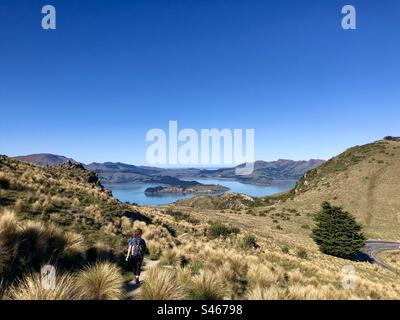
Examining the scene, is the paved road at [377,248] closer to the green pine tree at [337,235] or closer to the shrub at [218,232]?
the green pine tree at [337,235]

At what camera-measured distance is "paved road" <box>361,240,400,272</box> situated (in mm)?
43603

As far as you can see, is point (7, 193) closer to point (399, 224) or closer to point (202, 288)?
point (202, 288)

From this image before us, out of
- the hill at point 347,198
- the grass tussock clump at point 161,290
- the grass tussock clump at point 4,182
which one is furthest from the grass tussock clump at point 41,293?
the hill at point 347,198

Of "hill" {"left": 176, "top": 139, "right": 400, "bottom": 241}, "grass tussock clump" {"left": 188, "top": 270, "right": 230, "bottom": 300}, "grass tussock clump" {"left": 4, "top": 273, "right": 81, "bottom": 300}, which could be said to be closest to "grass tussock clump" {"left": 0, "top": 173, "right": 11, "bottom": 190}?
"grass tussock clump" {"left": 4, "top": 273, "right": 81, "bottom": 300}

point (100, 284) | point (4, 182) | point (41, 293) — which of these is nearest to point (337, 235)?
point (4, 182)

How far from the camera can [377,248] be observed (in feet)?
168

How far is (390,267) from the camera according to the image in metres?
39.7

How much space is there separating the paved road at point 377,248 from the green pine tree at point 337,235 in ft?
10.2

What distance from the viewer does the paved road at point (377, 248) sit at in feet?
143

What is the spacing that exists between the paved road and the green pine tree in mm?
3118

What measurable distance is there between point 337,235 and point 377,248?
41.0ft

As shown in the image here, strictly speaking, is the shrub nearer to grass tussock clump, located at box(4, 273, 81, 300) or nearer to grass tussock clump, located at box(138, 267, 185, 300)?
grass tussock clump, located at box(138, 267, 185, 300)

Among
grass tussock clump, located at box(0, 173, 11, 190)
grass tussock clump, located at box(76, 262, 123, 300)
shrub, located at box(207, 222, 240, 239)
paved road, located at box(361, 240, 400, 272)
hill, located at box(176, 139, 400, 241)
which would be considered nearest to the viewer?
grass tussock clump, located at box(76, 262, 123, 300)
